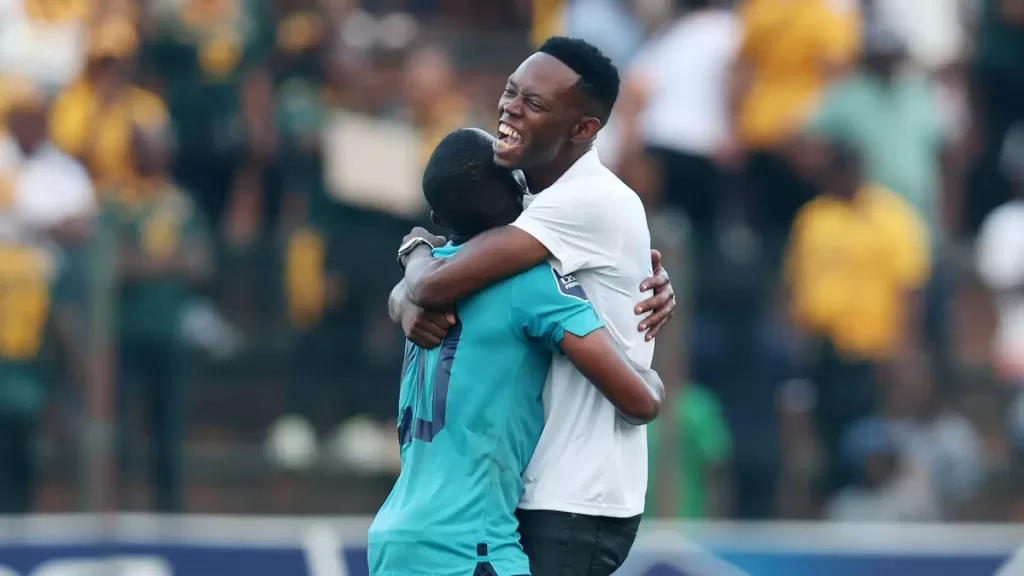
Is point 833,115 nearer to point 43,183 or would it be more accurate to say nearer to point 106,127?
point 106,127

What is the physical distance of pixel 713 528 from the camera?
7980mm

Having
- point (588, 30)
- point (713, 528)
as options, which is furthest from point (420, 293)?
point (588, 30)

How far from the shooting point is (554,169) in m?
4.21

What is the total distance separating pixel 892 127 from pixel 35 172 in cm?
448

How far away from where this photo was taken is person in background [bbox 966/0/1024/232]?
10.4m

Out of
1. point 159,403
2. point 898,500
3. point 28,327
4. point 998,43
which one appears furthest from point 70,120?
point 998,43

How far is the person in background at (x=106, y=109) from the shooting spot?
30.2 feet

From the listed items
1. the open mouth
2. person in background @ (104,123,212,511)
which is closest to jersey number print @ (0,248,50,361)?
person in background @ (104,123,212,511)

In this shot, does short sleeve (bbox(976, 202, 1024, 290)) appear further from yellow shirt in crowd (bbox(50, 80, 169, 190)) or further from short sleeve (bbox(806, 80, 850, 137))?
yellow shirt in crowd (bbox(50, 80, 169, 190))

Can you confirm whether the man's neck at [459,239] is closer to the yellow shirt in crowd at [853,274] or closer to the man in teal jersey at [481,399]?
the man in teal jersey at [481,399]

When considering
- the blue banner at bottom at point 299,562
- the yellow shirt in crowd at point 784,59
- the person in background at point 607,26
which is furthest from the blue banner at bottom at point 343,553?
the person in background at point 607,26

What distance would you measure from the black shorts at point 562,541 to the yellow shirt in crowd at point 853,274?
5149 mm

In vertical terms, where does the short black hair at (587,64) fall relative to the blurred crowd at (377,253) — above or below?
above

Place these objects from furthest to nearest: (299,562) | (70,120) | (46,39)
Answer: 1. (46,39)
2. (70,120)
3. (299,562)
